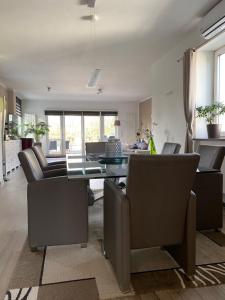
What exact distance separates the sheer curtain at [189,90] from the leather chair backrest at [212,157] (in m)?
0.91

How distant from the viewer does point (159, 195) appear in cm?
159

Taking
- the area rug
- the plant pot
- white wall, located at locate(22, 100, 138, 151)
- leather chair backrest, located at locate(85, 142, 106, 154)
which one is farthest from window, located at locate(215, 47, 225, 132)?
white wall, located at locate(22, 100, 138, 151)

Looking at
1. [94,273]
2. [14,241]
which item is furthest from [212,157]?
[14,241]

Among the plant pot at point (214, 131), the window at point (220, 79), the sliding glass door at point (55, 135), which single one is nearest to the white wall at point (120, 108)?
the sliding glass door at point (55, 135)

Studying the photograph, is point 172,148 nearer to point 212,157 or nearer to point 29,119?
point 212,157

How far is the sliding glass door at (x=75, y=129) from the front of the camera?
11.3 metres

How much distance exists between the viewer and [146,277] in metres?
1.76

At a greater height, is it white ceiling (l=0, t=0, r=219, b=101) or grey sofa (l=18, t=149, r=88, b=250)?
white ceiling (l=0, t=0, r=219, b=101)

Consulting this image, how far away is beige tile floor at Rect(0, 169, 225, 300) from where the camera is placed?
5.11 ft

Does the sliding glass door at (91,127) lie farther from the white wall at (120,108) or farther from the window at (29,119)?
Result: the window at (29,119)

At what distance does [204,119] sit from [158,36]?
155 centimetres

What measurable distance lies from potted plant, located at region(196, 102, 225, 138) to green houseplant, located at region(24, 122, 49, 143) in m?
7.47

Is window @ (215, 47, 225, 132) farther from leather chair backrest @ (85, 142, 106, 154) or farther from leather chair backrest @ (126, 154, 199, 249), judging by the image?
leather chair backrest @ (126, 154, 199, 249)

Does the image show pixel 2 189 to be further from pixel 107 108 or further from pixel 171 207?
pixel 107 108
